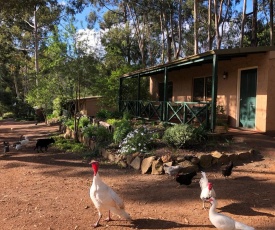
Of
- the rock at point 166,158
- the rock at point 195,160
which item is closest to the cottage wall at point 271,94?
the rock at point 195,160

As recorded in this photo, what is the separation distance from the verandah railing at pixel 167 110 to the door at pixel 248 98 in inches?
54.9

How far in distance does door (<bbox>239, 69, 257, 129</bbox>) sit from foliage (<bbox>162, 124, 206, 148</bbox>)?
2.94 metres

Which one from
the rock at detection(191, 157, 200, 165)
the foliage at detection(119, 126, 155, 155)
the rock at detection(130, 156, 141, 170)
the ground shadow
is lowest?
the ground shadow

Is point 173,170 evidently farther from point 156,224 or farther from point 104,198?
point 104,198

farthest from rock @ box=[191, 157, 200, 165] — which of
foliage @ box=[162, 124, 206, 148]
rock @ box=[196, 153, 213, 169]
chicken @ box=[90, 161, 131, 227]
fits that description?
chicken @ box=[90, 161, 131, 227]

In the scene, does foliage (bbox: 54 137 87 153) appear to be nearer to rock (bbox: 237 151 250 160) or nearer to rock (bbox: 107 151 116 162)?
rock (bbox: 107 151 116 162)

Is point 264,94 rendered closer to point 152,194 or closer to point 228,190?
point 228,190

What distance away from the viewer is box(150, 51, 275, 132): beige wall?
9469 mm

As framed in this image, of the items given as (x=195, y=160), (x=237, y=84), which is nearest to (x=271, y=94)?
(x=237, y=84)

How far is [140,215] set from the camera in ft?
15.4

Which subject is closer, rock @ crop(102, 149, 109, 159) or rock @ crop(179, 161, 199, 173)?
rock @ crop(179, 161, 199, 173)

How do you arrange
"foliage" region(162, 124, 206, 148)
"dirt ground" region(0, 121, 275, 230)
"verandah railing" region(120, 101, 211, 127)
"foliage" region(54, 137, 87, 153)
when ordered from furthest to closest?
"foliage" region(54, 137, 87, 153) → "verandah railing" region(120, 101, 211, 127) → "foliage" region(162, 124, 206, 148) → "dirt ground" region(0, 121, 275, 230)

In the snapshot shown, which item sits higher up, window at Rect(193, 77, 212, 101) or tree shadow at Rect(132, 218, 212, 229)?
window at Rect(193, 77, 212, 101)

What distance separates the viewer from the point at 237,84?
11.0 m
